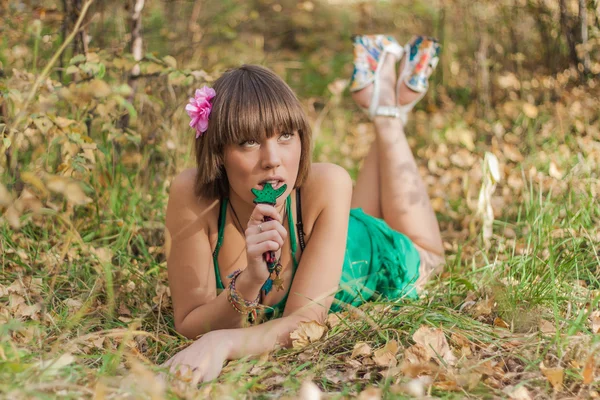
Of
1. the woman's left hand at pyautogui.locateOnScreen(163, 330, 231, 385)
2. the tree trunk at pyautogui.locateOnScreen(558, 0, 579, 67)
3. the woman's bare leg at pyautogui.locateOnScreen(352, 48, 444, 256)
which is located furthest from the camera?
the tree trunk at pyautogui.locateOnScreen(558, 0, 579, 67)

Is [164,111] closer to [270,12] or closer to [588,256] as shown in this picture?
[588,256]

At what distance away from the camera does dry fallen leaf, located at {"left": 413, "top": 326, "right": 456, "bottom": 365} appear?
5.91 feet

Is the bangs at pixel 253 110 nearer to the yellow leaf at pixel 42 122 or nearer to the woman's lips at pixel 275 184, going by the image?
the woman's lips at pixel 275 184

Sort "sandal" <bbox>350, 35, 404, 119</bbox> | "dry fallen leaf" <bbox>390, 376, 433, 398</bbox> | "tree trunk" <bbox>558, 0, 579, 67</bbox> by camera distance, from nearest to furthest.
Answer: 1. "dry fallen leaf" <bbox>390, 376, 433, 398</bbox>
2. "sandal" <bbox>350, 35, 404, 119</bbox>
3. "tree trunk" <bbox>558, 0, 579, 67</bbox>

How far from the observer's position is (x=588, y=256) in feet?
7.79

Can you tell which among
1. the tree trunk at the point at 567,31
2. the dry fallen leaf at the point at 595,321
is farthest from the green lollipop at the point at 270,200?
the tree trunk at the point at 567,31

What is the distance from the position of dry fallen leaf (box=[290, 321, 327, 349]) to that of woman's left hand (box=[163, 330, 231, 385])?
23cm

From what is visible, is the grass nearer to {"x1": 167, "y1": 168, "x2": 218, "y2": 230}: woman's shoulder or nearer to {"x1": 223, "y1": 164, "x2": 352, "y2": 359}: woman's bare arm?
{"x1": 223, "y1": 164, "x2": 352, "y2": 359}: woman's bare arm

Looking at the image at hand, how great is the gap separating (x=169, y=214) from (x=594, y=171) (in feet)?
7.01

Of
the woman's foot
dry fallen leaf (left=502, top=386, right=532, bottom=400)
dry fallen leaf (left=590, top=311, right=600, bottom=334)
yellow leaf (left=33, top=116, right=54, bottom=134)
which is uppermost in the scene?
the woman's foot

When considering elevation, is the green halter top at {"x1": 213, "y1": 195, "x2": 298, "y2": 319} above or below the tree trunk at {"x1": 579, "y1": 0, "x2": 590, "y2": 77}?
below

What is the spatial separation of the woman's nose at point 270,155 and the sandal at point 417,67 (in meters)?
1.39

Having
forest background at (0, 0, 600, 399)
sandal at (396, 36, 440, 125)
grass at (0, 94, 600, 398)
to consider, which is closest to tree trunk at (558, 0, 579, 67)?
forest background at (0, 0, 600, 399)

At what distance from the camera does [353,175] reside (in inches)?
165
